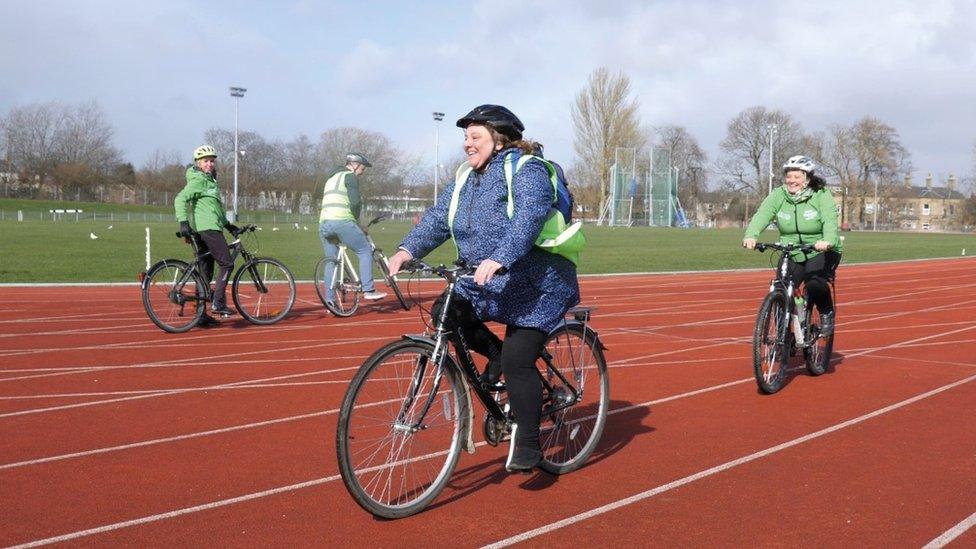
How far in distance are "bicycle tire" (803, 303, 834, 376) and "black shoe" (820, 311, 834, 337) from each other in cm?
3

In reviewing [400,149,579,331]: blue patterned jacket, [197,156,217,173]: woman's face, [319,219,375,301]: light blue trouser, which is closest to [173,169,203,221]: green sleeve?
[197,156,217,173]: woman's face

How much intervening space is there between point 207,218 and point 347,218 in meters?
1.80

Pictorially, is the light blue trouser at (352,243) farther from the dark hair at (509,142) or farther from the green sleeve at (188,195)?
the dark hair at (509,142)

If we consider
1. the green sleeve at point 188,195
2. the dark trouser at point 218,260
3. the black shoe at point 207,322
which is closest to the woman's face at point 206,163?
the green sleeve at point 188,195

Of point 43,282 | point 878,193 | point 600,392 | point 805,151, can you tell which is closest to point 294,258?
point 43,282

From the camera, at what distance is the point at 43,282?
47.5 feet

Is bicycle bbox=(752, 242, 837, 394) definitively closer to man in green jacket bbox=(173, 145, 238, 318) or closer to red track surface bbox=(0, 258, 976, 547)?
red track surface bbox=(0, 258, 976, 547)

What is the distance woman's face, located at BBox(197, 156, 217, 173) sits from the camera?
9.61m

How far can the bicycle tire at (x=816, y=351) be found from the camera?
732 centimetres

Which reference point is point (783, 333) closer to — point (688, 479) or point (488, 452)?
point (688, 479)

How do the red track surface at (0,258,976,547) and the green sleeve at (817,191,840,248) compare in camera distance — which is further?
the green sleeve at (817,191,840,248)

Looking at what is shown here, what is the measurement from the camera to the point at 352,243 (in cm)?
1088

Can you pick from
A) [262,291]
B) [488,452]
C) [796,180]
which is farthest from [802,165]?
[262,291]

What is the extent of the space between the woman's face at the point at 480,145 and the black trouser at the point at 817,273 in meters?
4.00
